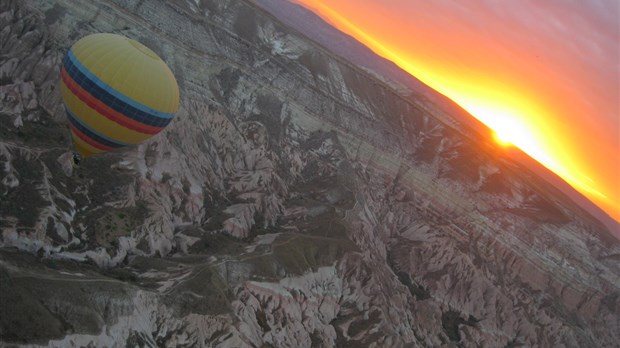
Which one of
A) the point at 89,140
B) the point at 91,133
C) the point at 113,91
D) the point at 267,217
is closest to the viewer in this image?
Result: the point at 113,91

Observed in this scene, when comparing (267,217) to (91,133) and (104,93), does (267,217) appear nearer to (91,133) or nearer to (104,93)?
(91,133)

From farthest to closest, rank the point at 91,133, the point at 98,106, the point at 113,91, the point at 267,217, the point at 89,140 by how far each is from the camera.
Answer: the point at 267,217 → the point at 89,140 → the point at 91,133 → the point at 98,106 → the point at 113,91

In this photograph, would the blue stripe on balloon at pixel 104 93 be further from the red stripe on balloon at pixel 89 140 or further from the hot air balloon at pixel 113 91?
the red stripe on balloon at pixel 89 140

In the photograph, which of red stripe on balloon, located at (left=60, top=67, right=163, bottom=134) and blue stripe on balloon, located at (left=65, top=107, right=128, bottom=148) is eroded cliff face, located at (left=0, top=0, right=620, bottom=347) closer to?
blue stripe on balloon, located at (left=65, top=107, right=128, bottom=148)

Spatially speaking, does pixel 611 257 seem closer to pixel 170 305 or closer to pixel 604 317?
pixel 604 317

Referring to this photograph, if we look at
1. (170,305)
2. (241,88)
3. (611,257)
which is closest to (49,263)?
(170,305)

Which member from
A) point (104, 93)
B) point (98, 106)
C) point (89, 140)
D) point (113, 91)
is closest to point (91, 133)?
point (89, 140)
